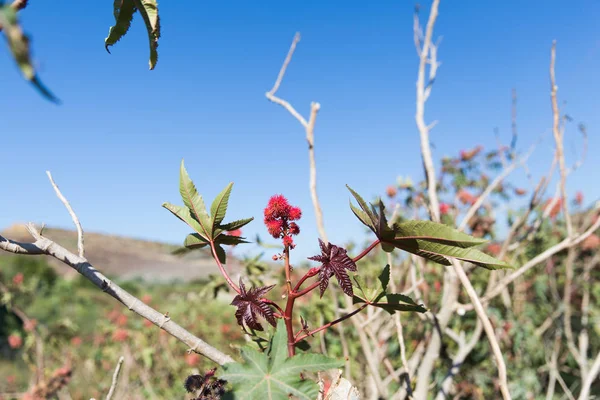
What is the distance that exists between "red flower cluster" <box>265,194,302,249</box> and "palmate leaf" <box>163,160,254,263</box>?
0.06 m

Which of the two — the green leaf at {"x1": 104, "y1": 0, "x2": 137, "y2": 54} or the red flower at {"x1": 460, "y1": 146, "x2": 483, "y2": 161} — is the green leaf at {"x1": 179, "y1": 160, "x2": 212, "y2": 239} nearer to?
the green leaf at {"x1": 104, "y1": 0, "x2": 137, "y2": 54}

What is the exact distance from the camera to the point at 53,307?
8367mm

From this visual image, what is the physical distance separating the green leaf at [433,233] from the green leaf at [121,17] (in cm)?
51

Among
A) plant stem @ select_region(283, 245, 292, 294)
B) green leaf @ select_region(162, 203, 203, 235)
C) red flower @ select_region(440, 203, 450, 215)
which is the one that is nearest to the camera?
plant stem @ select_region(283, 245, 292, 294)

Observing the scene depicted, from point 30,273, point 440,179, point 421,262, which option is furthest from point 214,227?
point 30,273

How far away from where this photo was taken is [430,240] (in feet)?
2.30

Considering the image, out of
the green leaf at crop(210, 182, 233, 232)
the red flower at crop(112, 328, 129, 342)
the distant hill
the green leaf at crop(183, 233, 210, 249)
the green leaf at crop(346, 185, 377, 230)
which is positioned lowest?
the green leaf at crop(346, 185, 377, 230)

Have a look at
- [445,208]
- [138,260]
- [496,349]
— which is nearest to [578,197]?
[445,208]

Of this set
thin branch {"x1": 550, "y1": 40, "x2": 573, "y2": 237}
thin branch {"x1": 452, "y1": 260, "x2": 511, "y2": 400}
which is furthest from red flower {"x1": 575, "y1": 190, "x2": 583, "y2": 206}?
thin branch {"x1": 452, "y1": 260, "x2": 511, "y2": 400}

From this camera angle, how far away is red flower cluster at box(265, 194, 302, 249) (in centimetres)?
79

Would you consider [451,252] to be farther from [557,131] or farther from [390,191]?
[390,191]

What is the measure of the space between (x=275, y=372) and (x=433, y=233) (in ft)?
1.05

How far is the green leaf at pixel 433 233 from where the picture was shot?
2.23 feet

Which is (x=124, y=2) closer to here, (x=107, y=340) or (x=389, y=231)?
(x=389, y=231)
